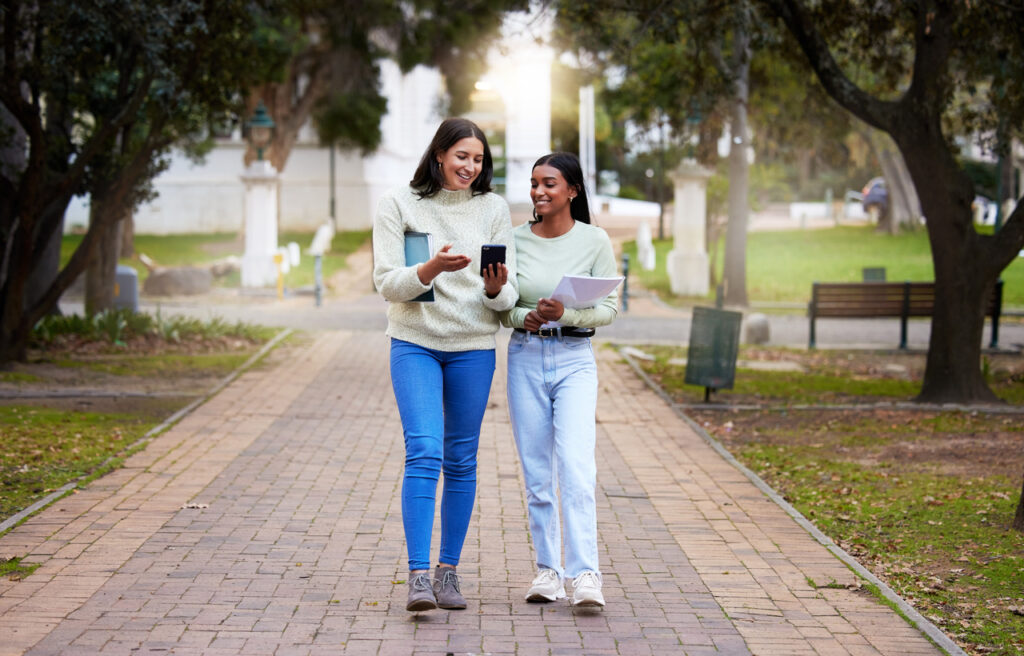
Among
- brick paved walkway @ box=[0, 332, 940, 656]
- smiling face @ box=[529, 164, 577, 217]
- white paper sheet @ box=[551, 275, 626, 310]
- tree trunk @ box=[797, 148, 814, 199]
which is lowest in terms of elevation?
brick paved walkway @ box=[0, 332, 940, 656]

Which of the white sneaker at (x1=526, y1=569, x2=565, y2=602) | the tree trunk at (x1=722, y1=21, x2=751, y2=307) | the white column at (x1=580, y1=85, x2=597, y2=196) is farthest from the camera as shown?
the white column at (x1=580, y1=85, x2=597, y2=196)

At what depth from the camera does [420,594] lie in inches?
201

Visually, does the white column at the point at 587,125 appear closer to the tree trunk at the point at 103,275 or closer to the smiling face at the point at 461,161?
the tree trunk at the point at 103,275

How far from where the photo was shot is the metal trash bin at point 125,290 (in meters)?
17.8

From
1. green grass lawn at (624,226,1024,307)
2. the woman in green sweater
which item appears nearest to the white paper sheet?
the woman in green sweater

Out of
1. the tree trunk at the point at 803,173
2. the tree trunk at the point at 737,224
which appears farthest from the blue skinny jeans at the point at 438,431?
the tree trunk at the point at 803,173

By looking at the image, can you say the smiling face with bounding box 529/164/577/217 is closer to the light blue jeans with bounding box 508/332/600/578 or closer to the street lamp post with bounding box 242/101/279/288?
the light blue jeans with bounding box 508/332/600/578

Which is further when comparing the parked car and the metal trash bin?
the parked car

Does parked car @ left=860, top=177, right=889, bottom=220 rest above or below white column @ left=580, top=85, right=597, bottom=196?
below

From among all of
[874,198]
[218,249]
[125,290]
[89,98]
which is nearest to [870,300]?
[89,98]

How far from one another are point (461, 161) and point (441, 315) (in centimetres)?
60

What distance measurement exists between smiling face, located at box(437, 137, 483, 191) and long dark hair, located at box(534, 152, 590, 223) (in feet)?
0.82

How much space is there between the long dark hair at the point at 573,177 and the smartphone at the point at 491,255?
1.37 ft

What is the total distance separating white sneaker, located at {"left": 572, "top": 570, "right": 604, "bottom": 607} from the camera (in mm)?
5258
